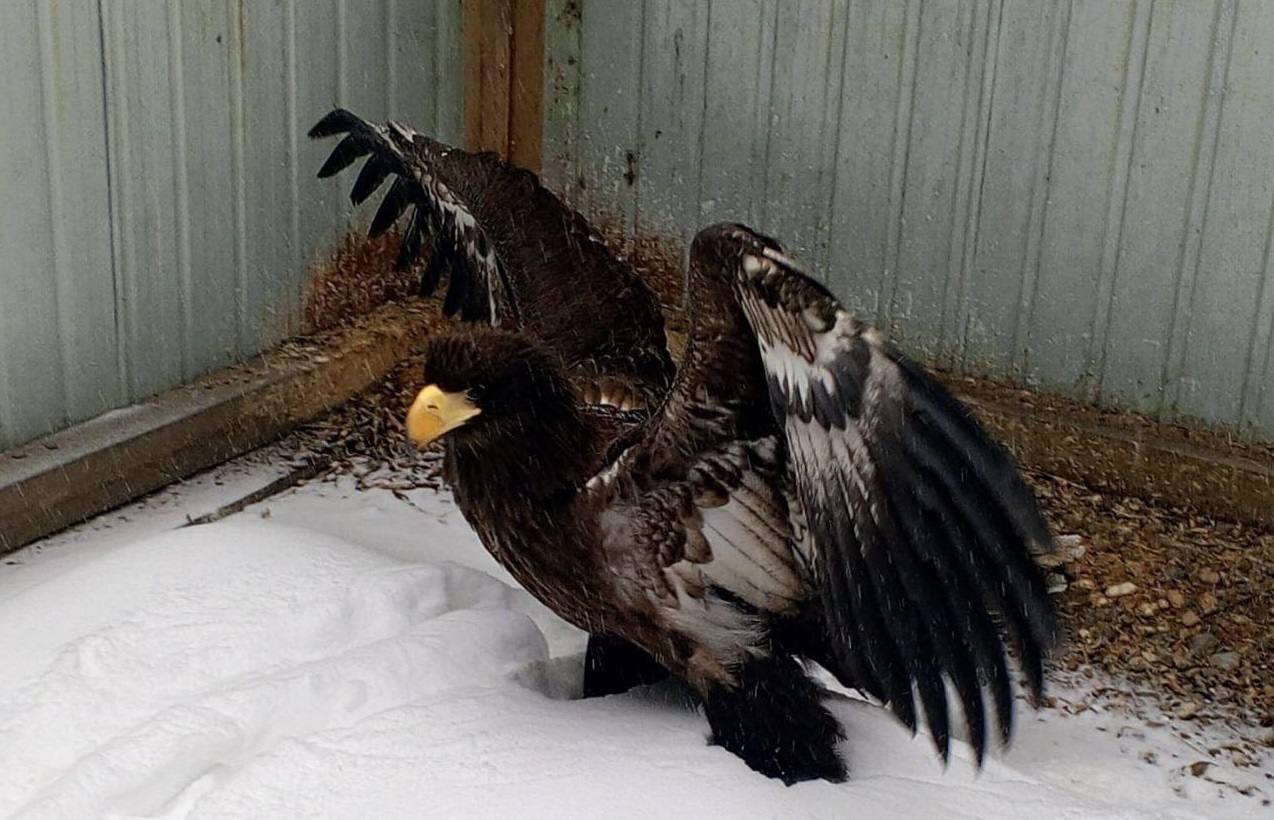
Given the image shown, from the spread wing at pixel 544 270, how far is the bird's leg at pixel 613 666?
0.53m

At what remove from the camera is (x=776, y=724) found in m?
3.20

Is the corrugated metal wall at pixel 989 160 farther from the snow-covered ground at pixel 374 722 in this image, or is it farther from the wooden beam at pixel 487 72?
the snow-covered ground at pixel 374 722

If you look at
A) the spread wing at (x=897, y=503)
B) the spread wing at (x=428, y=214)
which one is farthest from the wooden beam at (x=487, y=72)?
the spread wing at (x=897, y=503)

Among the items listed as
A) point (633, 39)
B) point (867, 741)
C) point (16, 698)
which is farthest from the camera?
point (633, 39)

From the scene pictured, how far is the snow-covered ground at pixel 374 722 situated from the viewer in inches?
114

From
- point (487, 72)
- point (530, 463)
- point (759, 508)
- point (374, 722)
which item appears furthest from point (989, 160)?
point (374, 722)

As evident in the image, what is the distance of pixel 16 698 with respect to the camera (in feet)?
10.1

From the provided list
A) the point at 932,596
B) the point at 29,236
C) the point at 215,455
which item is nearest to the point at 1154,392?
the point at 932,596

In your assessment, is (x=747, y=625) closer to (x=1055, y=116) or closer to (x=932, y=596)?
(x=932, y=596)

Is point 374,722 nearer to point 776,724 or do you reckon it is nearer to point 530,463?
point 530,463

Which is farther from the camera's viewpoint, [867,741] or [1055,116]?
[1055,116]

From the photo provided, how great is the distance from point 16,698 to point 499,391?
104cm

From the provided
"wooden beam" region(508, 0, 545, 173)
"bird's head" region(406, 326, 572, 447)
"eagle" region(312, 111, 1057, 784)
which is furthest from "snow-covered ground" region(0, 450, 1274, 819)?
"wooden beam" region(508, 0, 545, 173)

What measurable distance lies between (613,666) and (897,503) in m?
1.01
